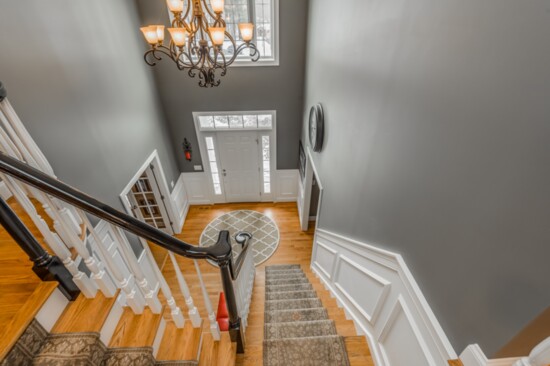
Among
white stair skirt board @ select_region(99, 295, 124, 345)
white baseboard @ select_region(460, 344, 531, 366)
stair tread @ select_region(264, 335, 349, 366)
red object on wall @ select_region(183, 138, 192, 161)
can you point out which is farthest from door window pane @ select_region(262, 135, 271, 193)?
white baseboard @ select_region(460, 344, 531, 366)

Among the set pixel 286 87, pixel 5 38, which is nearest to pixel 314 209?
pixel 286 87

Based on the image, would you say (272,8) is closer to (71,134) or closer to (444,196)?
(71,134)

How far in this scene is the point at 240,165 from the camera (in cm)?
530

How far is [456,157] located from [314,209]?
162 inches

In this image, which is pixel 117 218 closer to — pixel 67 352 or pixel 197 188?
pixel 67 352

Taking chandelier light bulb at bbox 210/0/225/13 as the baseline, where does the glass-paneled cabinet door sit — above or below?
below

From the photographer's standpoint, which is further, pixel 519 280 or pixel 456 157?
pixel 456 157

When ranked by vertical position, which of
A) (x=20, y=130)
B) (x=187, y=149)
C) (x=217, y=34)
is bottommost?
(x=187, y=149)

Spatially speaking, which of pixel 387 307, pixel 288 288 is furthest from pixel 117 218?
pixel 288 288

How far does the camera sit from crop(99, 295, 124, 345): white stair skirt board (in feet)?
4.00

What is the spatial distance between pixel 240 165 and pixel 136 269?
412cm

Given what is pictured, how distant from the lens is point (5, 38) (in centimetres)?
179

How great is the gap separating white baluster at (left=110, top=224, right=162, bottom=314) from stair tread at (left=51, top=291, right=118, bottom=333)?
18 centimetres

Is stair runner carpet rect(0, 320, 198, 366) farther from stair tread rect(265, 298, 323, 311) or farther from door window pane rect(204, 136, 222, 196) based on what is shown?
door window pane rect(204, 136, 222, 196)
